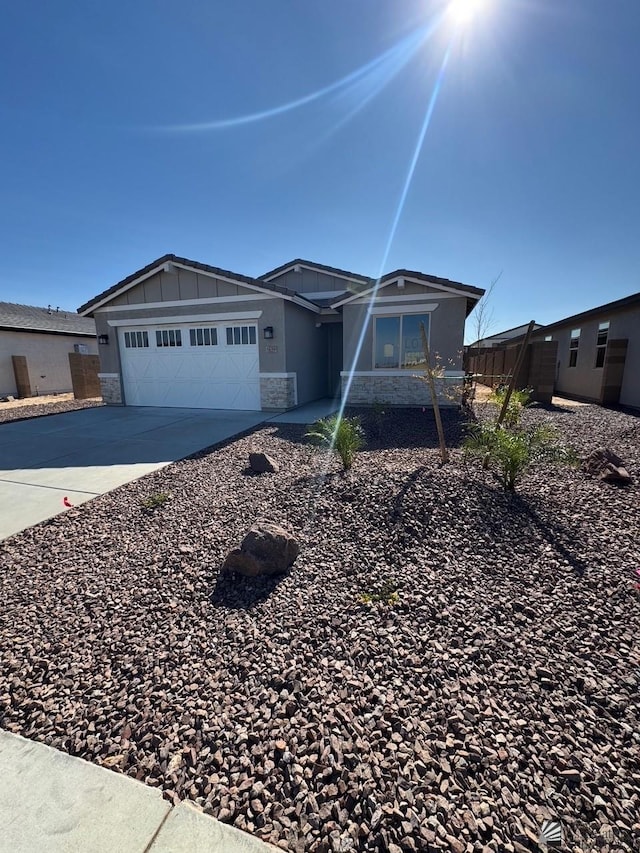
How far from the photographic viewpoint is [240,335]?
421 inches

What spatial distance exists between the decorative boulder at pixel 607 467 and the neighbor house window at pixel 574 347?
1138 cm

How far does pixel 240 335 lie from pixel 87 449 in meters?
5.33

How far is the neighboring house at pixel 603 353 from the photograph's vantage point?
1090 centimetres

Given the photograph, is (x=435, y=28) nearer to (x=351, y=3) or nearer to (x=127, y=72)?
(x=351, y=3)

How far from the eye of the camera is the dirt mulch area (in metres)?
10.5

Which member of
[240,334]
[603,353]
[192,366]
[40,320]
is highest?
[40,320]

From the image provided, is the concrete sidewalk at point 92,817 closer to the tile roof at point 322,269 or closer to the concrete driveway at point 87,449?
the concrete driveway at point 87,449

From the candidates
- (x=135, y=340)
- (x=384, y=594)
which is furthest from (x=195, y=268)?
(x=384, y=594)

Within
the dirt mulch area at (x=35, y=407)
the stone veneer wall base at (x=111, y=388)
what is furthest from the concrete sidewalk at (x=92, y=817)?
the stone veneer wall base at (x=111, y=388)

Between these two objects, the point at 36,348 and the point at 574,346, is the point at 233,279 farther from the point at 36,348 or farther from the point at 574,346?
the point at 574,346

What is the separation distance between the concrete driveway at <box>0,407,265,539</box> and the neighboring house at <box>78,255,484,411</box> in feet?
3.31

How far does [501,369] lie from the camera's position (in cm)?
1681

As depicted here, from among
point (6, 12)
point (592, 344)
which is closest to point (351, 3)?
point (6, 12)

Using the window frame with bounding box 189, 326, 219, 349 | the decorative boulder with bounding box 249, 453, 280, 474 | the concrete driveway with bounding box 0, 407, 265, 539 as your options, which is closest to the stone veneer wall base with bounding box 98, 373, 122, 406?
the concrete driveway with bounding box 0, 407, 265, 539
